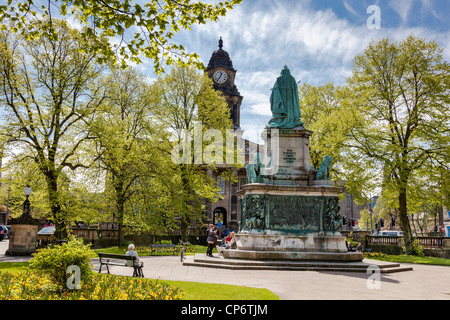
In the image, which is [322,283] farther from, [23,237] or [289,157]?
[23,237]

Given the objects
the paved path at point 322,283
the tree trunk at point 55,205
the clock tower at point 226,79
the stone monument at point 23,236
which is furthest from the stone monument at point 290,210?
the clock tower at point 226,79

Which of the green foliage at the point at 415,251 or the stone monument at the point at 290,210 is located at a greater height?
the stone monument at the point at 290,210

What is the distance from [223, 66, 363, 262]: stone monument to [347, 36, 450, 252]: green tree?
989cm

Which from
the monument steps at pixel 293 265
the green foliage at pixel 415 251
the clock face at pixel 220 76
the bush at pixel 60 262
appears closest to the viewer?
the bush at pixel 60 262

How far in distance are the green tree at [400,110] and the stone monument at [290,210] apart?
989 centimetres

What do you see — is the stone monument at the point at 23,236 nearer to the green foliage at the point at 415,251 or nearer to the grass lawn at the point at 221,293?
the grass lawn at the point at 221,293

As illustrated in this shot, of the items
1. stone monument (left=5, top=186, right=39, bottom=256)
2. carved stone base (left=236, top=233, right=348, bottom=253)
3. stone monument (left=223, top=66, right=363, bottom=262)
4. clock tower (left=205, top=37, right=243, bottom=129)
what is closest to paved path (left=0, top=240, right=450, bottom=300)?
stone monument (left=223, top=66, right=363, bottom=262)

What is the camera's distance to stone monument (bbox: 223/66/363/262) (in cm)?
1457

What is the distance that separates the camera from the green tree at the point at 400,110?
23.2 m

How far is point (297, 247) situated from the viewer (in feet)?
48.0

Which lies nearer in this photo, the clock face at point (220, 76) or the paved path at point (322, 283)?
the paved path at point (322, 283)
